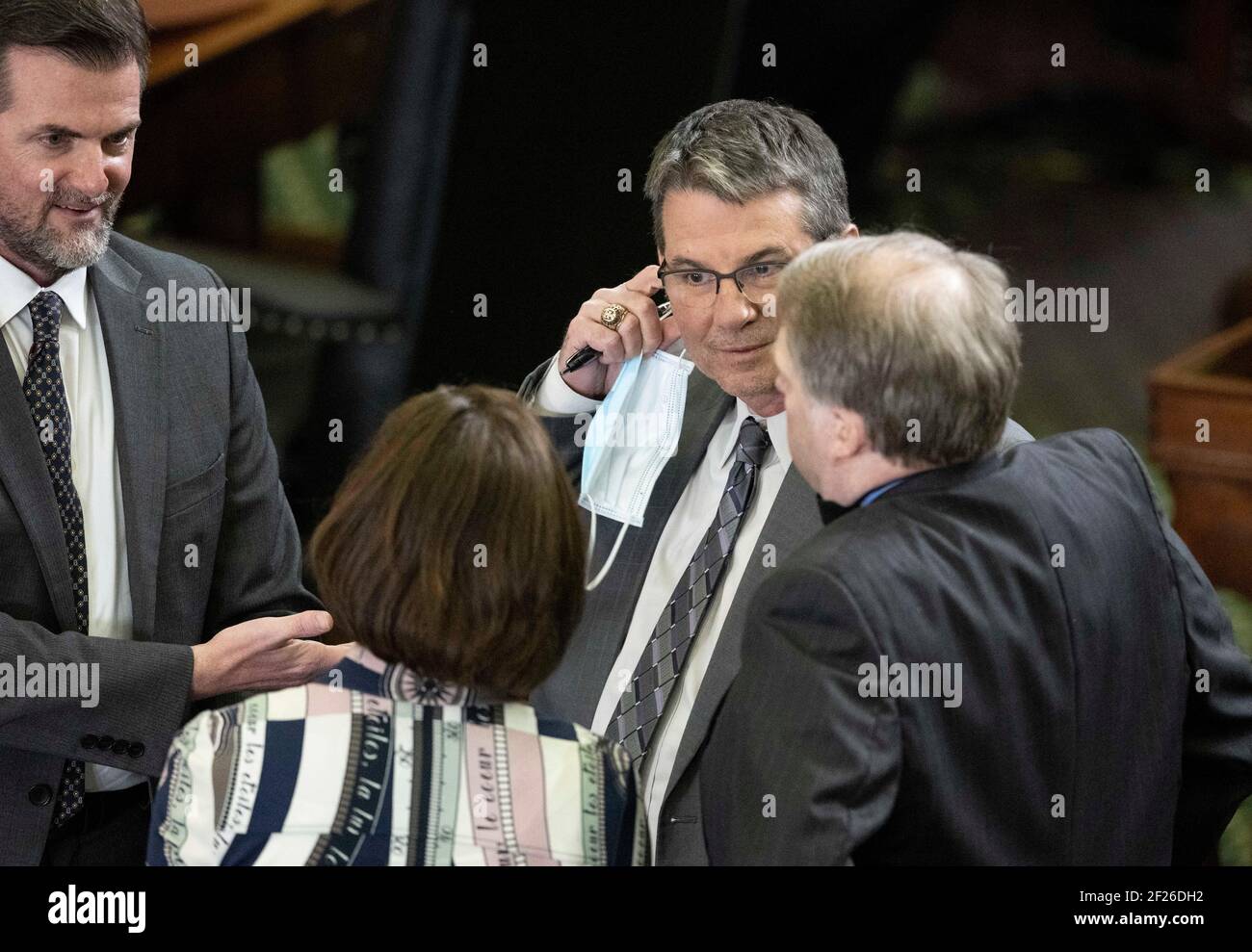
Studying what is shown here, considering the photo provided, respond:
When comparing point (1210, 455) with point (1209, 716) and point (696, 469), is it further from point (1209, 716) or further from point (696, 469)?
point (1209, 716)

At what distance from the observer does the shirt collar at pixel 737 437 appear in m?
2.17

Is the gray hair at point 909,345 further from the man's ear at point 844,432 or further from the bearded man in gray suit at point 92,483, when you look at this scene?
the bearded man in gray suit at point 92,483

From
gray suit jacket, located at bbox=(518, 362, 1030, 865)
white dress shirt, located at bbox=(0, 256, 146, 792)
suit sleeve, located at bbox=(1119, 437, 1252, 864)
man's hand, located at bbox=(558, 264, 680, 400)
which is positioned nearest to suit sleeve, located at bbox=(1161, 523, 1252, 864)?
suit sleeve, located at bbox=(1119, 437, 1252, 864)

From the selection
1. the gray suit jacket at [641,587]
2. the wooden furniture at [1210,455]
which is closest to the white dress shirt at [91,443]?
the gray suit jacket at [641,587]

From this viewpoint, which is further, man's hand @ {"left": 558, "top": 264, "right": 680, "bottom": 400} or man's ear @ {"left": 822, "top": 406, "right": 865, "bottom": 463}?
man's hand @ {"left": 558, "top": 264, "right": 680, "bottom": 400}

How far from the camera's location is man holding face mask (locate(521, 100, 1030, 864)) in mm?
2053

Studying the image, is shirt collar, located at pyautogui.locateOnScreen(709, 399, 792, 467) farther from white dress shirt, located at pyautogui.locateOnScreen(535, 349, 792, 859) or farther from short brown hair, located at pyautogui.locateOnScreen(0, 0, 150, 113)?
short brown hair, located at pyautogui.locateOnScreen(0, 0, 150, 113)

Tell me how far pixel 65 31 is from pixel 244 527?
0.71m

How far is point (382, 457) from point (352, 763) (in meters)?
0.30

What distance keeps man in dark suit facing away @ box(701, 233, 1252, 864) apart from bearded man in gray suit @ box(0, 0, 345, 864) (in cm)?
77

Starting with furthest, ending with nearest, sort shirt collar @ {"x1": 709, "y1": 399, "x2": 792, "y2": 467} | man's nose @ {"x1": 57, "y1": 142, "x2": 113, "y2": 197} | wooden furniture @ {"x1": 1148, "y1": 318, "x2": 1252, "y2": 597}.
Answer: wooden furniture @ {"x1": 1148, "y1": 318, "x2": 1252, "y2": 597} < shirt collar @ {"x1": 709, "y1": 399, "x2": 792, "y2": 467} < man's nose @ {"x1": 57, "y1": 142, "x2": 113, "y2": 197}

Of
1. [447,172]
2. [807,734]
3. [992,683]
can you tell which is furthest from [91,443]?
[447,172]
